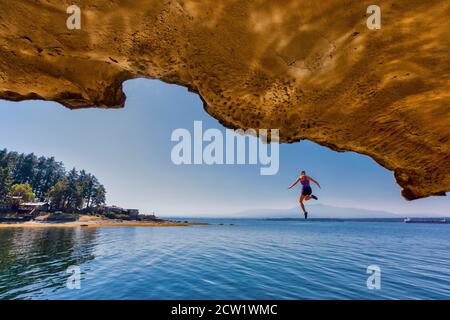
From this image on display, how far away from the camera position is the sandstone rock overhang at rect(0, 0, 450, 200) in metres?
3.81

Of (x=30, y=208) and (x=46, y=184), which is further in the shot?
(x=46, y=184)

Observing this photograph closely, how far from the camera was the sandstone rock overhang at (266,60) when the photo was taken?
3.81 m

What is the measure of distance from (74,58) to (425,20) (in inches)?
258

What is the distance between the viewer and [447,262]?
26.5 meters

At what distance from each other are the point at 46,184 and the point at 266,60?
92744 mm

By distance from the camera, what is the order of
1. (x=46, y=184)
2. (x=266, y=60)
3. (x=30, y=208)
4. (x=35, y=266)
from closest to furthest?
(x=266, y=60), (x=35, y=266), (x=30, y=208), (x=46, y=184)

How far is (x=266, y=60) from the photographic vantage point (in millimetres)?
4609

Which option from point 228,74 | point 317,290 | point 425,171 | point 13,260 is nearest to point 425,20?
point 228,74

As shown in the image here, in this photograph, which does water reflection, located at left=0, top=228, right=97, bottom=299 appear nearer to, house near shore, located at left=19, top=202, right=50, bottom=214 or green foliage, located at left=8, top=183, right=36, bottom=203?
house near shore, located at left=19, top=202, right=50, bottom=214

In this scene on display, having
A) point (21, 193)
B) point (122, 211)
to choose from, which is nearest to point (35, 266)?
point (21, 193)
